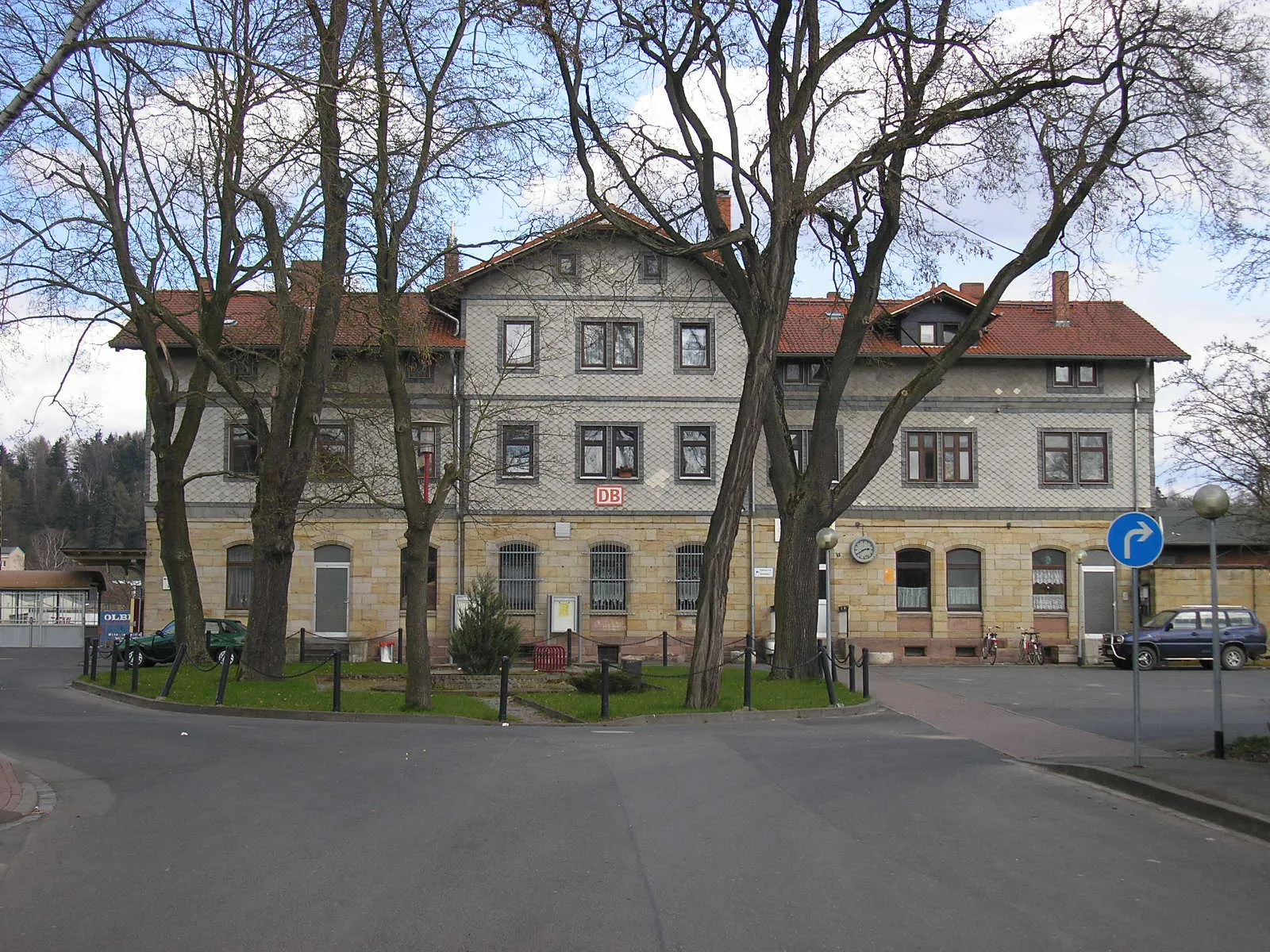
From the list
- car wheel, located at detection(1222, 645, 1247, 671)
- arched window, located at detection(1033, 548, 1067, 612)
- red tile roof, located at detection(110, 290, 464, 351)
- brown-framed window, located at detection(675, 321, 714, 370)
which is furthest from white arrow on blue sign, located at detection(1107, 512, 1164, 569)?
arched window, located at detection(1033, 548, 1067, 612)

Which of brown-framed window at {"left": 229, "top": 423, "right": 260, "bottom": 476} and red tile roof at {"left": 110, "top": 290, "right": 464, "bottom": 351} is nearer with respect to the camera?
red tile roof at {"left": 110, "top": 290, "right": 464, "bottom": 351}

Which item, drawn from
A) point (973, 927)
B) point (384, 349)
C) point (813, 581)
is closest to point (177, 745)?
point (384, 349)

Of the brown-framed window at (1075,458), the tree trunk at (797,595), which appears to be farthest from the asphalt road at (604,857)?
the brown-framed window at (1075,458)

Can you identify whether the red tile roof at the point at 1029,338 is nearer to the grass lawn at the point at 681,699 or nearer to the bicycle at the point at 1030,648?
the bicycle at the point at 1030,648

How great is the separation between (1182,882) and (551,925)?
4100 millimetres

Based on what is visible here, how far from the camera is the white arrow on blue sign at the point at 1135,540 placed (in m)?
13.3

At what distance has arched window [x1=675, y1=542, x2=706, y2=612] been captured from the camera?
123 ft

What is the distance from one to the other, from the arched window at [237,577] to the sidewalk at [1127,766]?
2278cm

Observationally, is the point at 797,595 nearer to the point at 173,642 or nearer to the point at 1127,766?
the point at 1127,766

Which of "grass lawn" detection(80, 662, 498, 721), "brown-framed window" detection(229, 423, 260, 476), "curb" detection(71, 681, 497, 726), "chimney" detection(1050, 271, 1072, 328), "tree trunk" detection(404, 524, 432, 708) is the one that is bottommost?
"curb" detection(71, 681, 497, 726)

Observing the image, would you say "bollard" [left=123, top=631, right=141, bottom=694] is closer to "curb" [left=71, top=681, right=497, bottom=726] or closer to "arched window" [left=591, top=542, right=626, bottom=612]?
"curb" [left=71, top=681, right=497, bottom=726]

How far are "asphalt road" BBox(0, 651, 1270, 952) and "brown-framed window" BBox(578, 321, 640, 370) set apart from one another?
24.2 metres

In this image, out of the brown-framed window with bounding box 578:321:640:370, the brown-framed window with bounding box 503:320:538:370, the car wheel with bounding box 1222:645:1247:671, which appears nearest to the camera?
the car wheel with bounding box 1222:645:1247:671

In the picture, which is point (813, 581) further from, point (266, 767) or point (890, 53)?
point (266, 767)
